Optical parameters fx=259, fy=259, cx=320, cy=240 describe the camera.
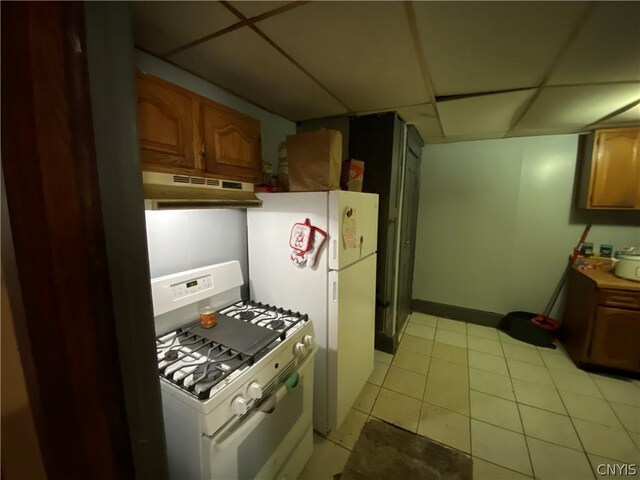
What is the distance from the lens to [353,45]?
3.57ft

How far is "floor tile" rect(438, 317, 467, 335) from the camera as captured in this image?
9.86 ft

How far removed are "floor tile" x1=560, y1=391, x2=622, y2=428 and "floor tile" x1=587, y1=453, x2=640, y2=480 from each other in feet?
1.05

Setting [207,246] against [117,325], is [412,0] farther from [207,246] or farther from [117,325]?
[207,246]

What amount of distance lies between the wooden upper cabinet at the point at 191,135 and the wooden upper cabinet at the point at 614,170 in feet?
9.71

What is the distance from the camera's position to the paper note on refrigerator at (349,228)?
57.0 inches

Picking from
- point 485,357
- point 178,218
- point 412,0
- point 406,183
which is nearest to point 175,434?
point 178,218

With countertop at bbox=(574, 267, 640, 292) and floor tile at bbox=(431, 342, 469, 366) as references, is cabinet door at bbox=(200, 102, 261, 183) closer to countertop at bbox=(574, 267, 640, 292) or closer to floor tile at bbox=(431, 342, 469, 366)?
floor tile at bbox=(431, 342, 469, 366)

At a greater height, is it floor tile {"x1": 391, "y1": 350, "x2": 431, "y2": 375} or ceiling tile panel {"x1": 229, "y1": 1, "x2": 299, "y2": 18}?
ceiling tile panel {"x1": 229, "y1": 1, "x2": 299, "y2": 18}

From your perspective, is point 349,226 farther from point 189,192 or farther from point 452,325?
point 452,325

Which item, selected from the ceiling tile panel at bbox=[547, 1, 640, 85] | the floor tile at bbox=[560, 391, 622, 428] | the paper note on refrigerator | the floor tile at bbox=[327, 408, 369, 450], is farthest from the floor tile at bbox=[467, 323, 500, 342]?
the ceiling tile panel at bbox=[547, 1, 640, 85]

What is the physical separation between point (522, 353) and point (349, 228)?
7.91 feet

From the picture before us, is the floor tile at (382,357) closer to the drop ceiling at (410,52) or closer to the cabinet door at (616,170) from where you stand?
the drop ceiling at (410,52)

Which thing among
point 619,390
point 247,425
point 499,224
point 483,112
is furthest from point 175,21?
point 619,390

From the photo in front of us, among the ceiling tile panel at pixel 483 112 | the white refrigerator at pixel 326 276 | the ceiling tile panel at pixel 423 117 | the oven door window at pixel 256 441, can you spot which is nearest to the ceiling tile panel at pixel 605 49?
the ceiling tile panel at pixel 483 112
